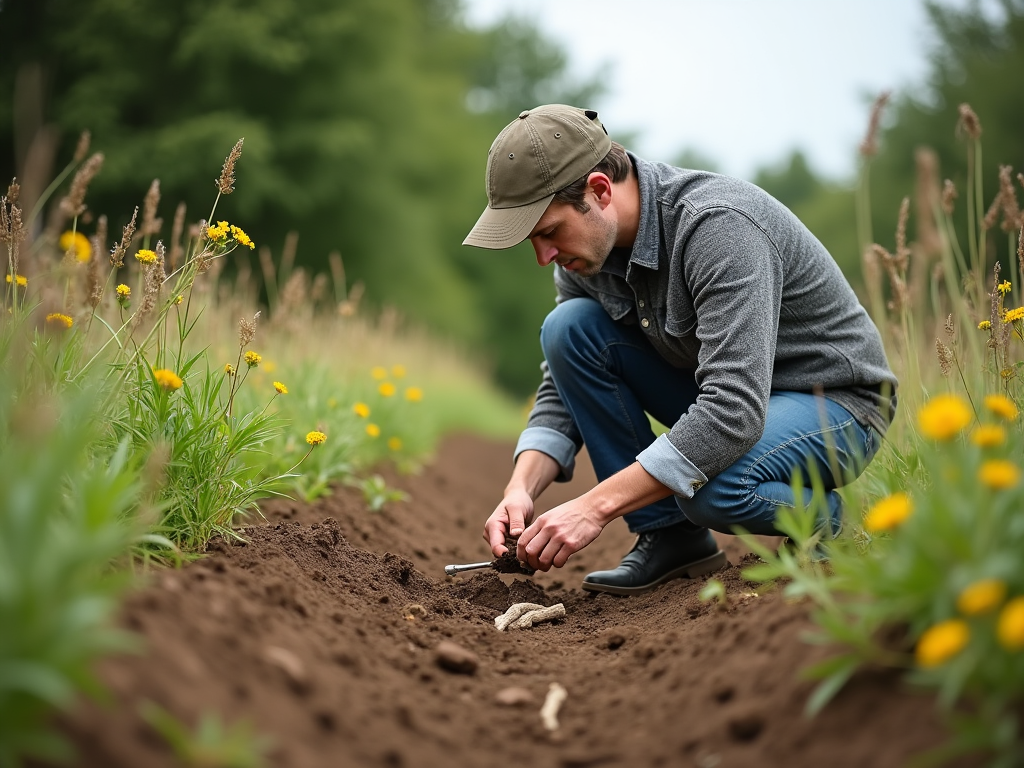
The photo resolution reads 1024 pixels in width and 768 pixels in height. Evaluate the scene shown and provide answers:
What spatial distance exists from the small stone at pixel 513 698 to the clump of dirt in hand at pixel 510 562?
28.2 inches

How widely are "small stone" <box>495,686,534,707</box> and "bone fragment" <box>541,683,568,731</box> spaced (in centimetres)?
4

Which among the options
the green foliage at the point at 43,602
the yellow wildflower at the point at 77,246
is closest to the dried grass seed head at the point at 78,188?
the yellow wildflower at the point at 77,246

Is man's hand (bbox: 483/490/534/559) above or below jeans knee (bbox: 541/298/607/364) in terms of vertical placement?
below

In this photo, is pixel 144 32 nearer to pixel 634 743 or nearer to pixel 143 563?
pixel 143 563

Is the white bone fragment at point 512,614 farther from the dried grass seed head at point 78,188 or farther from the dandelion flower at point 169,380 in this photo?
the dried grass seed head at point 78,188

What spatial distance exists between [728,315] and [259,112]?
1253 centimetres

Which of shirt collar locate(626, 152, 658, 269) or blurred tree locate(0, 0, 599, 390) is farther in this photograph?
blurred tree locate(0, 0, 599, 390)

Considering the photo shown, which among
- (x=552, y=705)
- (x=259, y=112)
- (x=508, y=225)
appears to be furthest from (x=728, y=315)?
(x=259, y=112)

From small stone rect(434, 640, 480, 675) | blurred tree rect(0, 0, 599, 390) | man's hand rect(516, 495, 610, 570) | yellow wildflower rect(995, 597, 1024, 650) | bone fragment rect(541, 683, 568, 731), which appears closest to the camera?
yellow wildflower rect(995, 597, 1024, 650)

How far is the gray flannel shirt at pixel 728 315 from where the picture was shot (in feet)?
7.24

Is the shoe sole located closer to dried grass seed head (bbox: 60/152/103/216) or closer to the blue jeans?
the blue jeans

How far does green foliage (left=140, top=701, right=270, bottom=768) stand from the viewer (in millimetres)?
1045

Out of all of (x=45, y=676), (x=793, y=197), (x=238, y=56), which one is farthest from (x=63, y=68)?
(x=793, y=197)

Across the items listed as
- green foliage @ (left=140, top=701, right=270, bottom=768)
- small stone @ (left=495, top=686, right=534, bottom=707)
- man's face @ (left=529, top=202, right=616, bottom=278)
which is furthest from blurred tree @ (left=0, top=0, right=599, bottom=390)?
green foliage @ (left=140, top=701, right=270, bottom=768)
